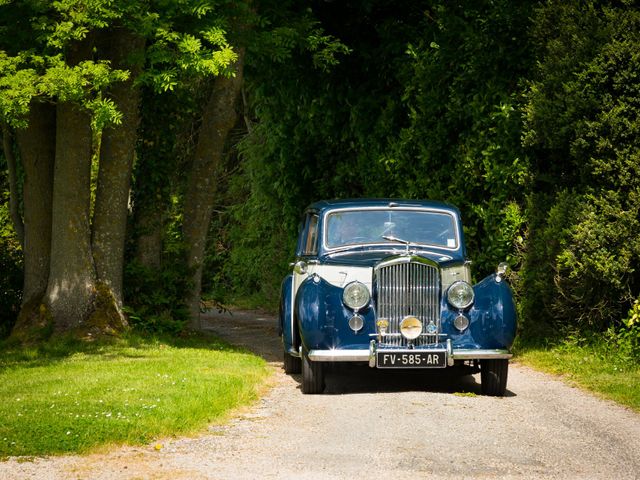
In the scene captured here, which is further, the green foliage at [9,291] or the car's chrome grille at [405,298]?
the green foliage at [9,291]

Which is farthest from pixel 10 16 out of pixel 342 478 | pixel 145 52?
pixel 342 478

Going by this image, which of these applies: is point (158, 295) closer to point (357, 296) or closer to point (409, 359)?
point (357, 296)

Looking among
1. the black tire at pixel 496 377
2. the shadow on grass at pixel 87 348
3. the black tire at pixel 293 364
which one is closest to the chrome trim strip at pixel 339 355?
the black tire at pixel 496 377

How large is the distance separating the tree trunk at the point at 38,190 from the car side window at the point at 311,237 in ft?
14.6

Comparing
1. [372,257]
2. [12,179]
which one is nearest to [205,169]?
[12,179]

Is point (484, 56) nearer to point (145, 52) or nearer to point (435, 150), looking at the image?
point (435, 150)

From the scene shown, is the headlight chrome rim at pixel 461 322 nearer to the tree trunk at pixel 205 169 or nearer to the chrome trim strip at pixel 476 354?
the chrome trim strip at pixel 476 354

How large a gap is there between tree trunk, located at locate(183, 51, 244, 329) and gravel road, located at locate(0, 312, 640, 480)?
20.0 ft

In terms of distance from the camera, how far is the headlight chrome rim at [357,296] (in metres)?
10.6

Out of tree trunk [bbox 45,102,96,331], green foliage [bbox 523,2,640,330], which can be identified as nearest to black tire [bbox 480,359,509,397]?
green foliage [bbox 523,2,640,330]

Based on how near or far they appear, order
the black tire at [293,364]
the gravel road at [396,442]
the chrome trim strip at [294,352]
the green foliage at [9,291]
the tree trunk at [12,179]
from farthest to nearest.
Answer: the tree trunk at [12,179] < the green foliage at [9,291] < the black tire at [293,364] < the chrome trim strip at [294,352] < the gravel road at [396,442]

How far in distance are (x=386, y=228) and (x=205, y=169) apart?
5.58m

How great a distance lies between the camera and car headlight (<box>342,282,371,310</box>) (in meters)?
10.6

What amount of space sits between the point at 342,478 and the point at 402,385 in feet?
14.9
